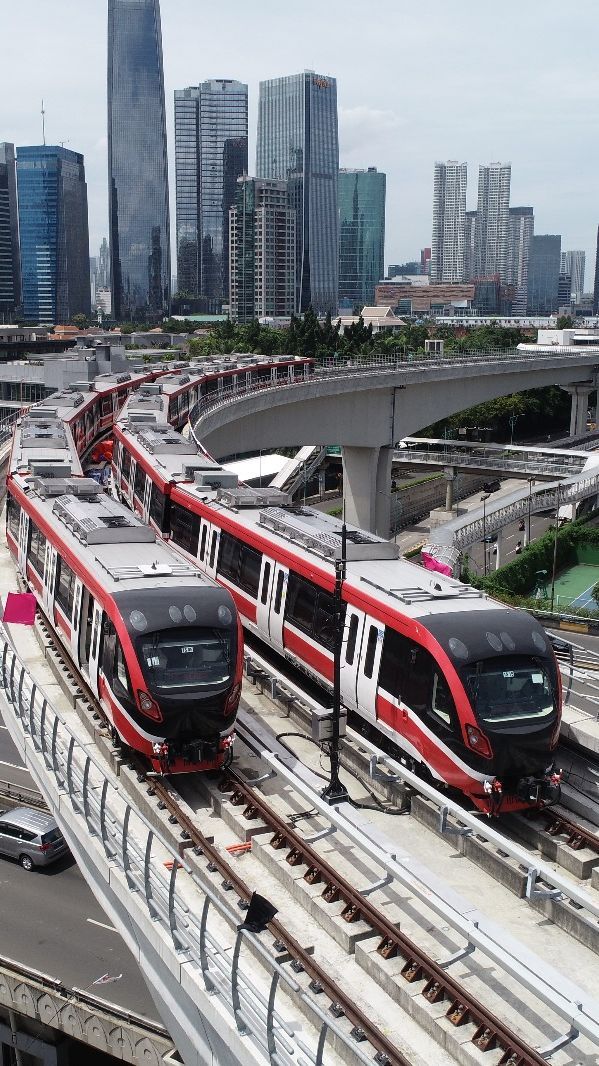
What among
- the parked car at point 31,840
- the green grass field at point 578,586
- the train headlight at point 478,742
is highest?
the train headlight at point 478,742

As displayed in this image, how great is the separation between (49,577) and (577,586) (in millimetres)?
34216

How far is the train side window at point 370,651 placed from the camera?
44.9 feet

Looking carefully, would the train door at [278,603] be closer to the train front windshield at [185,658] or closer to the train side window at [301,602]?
the train side window at [301,602]

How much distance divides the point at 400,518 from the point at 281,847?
53563mm

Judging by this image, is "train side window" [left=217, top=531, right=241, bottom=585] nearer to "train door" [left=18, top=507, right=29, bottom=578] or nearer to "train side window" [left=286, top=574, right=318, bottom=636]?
"train side window" [left=286, top=574, right=318, bottom=636]

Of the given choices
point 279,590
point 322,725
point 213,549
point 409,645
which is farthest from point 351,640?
point 213,549

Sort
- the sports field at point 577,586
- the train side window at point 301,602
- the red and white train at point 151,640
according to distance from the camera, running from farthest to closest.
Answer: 1. the sports field at point 577,586
2. the train side window at point 301,602
3. the red and white train at point 151,640

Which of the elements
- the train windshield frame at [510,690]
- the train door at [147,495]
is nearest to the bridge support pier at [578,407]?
the train door at [147,495]

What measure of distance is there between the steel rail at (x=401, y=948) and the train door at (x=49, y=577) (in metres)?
6.43

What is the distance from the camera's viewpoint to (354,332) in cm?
9131

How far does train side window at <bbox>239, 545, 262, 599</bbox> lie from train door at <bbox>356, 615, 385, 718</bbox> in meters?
4.00

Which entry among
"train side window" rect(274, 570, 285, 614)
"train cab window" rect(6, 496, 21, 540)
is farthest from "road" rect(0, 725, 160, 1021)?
"train cab window" rect(6, 496, 21, 540)

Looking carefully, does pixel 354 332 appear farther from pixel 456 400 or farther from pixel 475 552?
pixel 475 552

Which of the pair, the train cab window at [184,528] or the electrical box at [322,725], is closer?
the electrical box at [322,725]
